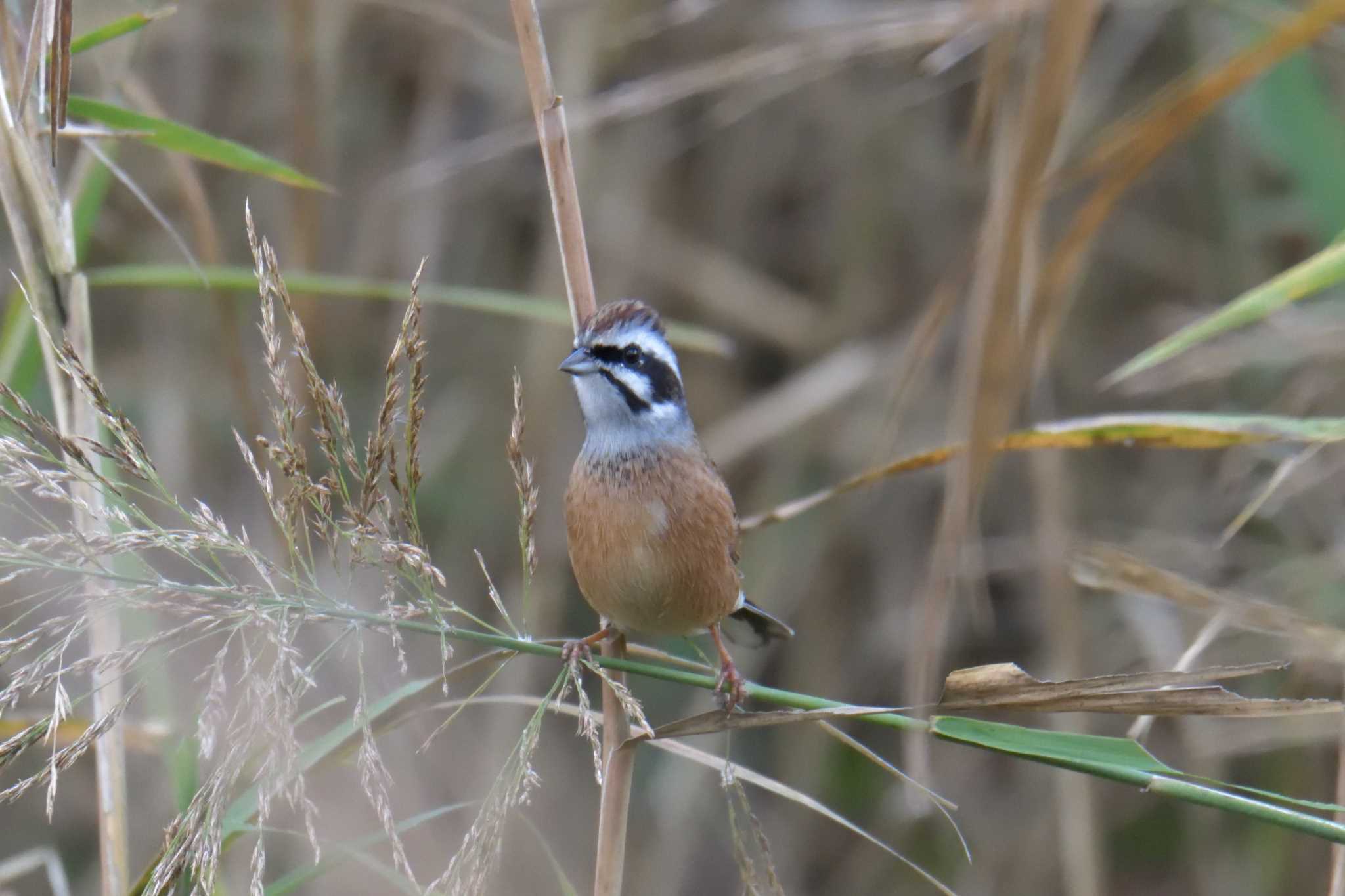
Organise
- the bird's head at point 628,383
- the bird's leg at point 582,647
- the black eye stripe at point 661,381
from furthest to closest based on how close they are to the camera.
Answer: the black eye stripe at point 661,381 < the bird's head at point 628,383 < the bird's leg at point 582,647

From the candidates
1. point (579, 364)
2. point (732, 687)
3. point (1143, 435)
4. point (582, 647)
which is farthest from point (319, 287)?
point (1143, 435)

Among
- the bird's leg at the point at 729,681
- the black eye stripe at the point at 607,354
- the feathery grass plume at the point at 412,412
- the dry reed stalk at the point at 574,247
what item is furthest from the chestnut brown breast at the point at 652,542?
the feathery grass plume at the point at 412,412

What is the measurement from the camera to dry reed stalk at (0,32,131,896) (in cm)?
180

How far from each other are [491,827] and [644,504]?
→ 3.75 ft

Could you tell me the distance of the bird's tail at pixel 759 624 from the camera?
3000mm

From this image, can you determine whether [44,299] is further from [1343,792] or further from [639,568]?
[1343,792]

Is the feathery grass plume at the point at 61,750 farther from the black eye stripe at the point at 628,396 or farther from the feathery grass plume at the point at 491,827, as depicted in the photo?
the black eye stripe at the point at 628,396

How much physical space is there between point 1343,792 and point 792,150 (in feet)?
11.8

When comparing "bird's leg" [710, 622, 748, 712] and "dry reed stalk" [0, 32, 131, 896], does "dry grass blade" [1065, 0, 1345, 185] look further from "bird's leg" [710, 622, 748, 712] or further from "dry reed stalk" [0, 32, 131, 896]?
"dry reed stalk" [0, 32, 131, 896]

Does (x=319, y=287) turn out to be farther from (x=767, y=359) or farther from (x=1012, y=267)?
(x=767, y=359)

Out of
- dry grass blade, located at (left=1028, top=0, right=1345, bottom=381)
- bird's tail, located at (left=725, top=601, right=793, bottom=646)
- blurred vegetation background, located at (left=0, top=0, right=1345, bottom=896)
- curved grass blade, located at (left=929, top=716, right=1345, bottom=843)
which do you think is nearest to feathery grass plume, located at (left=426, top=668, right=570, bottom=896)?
curved grass blade, located at (left=929, top=716, right=1345, bottom=843)

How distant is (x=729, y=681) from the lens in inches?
100

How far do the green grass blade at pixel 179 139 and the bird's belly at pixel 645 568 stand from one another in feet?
3.12

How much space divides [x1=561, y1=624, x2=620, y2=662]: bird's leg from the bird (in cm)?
1
